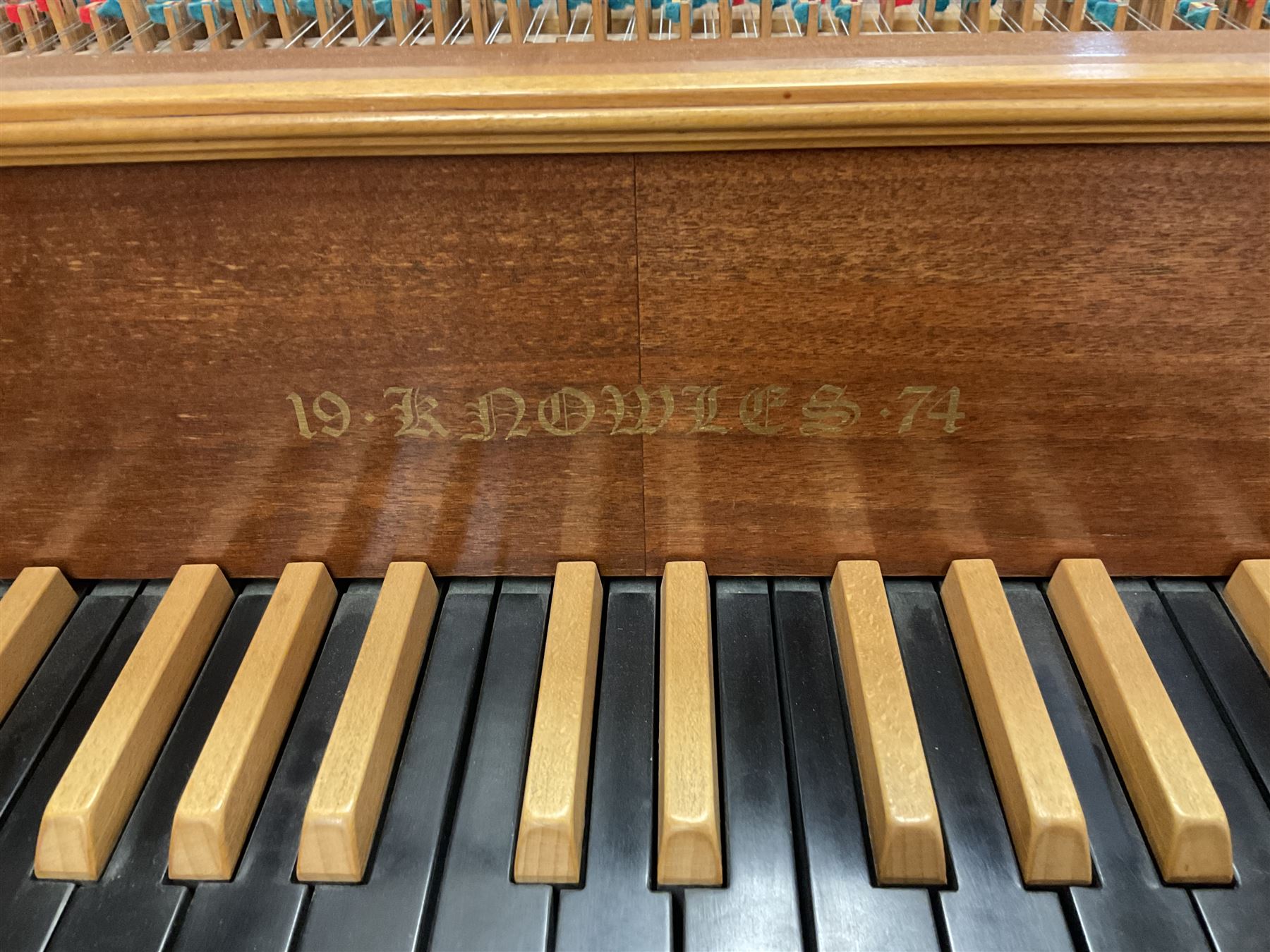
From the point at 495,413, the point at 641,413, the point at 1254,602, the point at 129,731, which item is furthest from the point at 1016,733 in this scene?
the point at 129,731

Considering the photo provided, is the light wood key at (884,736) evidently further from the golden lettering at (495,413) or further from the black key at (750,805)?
the golden lettering at (495,413)

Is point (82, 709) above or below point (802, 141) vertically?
below

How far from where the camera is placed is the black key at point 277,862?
74cm

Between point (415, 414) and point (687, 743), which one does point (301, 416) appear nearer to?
point (415, 414)

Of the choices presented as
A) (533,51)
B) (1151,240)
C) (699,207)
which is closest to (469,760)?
(699,207)

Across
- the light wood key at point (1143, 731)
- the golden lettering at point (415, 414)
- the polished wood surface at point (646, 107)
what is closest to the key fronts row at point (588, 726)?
the light wood key at point (1143, 731)

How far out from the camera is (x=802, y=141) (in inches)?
30.0

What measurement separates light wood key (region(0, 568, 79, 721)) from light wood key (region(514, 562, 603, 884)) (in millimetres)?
529

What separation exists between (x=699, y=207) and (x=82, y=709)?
76 cm

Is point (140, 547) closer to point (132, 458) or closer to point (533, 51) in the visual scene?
point (132, 458)

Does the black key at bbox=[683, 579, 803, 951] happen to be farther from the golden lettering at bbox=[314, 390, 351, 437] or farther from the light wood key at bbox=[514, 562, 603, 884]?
the golden lettering at bbox=[314, 390, 351, 437]

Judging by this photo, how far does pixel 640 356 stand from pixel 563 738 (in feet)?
1.16

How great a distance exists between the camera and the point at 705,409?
92cm

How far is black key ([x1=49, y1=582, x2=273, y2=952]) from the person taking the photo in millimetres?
741
